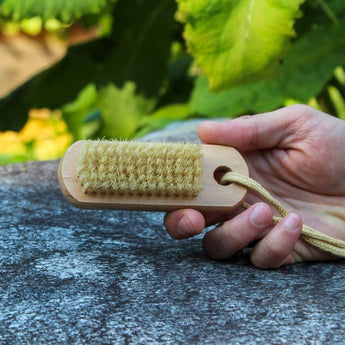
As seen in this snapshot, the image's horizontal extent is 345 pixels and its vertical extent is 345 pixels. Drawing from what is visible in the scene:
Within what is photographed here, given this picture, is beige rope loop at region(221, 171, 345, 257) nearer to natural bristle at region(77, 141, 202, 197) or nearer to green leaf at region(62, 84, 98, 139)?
natural bristle at region(77, 141, 202, 197)

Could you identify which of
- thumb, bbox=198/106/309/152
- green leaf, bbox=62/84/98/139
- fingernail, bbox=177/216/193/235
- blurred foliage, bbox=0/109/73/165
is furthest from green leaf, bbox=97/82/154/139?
fingernail, bbox=177/216/193/235

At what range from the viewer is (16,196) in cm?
149

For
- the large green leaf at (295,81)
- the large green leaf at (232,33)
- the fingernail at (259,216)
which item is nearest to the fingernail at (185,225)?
the fingernail at (259,216)

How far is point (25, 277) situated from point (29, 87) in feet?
5.49

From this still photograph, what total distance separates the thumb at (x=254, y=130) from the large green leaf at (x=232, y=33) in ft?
1.88

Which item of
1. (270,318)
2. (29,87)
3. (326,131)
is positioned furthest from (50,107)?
(270,318)

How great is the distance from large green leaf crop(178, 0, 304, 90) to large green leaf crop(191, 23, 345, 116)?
0.38 m

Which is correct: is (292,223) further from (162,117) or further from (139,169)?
(162,117)

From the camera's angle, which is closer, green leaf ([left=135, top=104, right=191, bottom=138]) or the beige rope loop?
the beige rope loop

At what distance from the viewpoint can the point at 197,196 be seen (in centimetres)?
113

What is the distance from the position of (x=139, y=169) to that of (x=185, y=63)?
1909mm

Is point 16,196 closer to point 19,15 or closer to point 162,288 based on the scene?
point 162,288

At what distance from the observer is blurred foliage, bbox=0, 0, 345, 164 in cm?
176

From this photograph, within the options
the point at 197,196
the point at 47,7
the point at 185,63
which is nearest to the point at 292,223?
the point at 197,196
